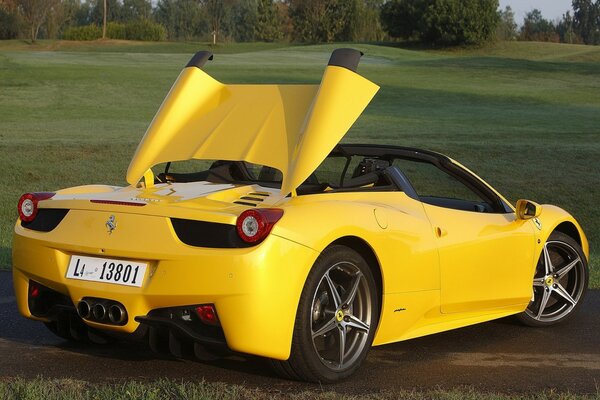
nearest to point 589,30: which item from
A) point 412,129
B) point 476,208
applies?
point 412,129

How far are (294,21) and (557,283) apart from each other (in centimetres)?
9834

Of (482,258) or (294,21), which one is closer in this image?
(482,258)

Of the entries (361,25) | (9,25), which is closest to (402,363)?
(9,25)

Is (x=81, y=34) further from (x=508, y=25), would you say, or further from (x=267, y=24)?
(x=508, y=25)

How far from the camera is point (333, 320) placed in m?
5.75

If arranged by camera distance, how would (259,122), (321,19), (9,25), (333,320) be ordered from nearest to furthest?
1. (333,320)
2. (259,122)
3. (9,25)
4. (321,19)

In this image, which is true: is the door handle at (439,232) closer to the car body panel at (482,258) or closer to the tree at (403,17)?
the car body panel at (482,258)

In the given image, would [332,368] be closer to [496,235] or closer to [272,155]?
[272,155]

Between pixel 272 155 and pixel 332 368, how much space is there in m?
1.18

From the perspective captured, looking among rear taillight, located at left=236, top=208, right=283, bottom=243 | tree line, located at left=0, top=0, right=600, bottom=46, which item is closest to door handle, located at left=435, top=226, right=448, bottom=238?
rear taillight, located at left=236, top=208, right=283, bottom=243

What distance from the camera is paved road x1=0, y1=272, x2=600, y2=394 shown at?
18.9 feet

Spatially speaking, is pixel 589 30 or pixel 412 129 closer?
pixel 412 129

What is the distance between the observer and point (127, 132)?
79.5 feet

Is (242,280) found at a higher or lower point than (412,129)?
higher
